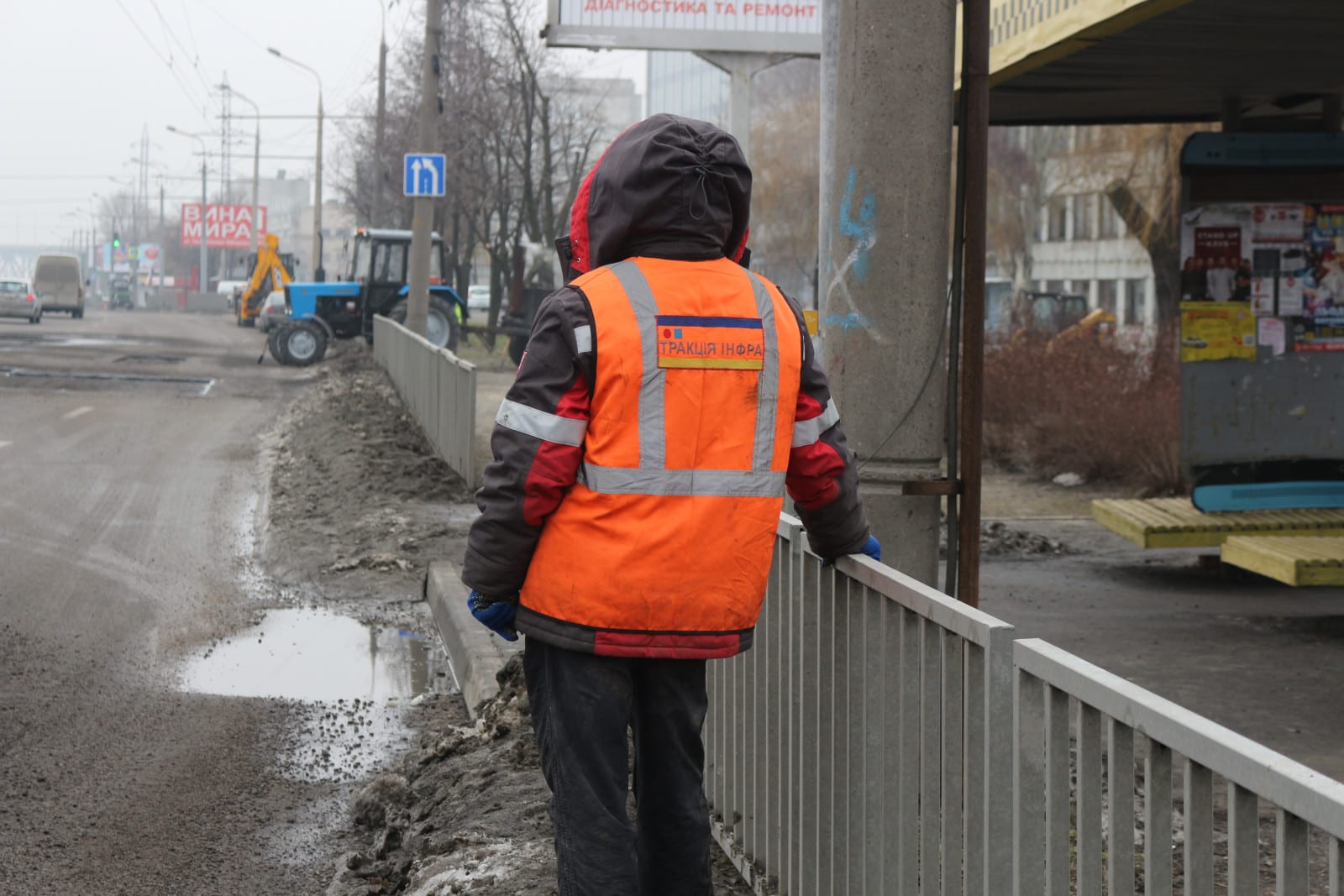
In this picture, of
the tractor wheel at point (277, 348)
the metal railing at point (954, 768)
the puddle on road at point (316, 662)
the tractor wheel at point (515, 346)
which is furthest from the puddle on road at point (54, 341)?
the metal railing at point (954, 768)

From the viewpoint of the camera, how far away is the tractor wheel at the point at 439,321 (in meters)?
31.5

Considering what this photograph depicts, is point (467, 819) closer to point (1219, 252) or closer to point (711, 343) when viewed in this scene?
point (711, 343)

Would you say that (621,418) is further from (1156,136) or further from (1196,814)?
(1156,136)

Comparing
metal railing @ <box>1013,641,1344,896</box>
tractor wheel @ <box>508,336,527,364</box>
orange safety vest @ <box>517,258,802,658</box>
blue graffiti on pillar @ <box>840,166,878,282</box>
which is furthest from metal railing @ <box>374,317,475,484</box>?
tractor wheel @ <box>508,336,527,364</box>

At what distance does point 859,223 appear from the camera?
182 inches

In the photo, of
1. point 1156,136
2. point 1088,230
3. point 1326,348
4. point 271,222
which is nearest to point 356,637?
point 1326,348

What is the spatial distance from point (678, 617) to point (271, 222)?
192 meters

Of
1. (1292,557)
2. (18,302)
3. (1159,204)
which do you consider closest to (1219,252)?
(1292,557)

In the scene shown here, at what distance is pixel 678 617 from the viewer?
10.2 feet

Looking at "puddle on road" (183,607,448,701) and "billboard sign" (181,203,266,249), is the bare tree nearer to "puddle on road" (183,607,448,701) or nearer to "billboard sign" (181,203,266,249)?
"puddle on road" (183,607,448,701)

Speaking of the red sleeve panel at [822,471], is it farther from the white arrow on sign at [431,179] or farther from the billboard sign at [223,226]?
the billboard sign at [223,226]

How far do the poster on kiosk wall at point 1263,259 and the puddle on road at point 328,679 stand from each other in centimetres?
469

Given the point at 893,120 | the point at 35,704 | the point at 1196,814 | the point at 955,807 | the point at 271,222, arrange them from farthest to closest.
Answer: the point at 271,222
the point at 35,704
the point at 893,120
the point at 955,807
the point at 1196,814

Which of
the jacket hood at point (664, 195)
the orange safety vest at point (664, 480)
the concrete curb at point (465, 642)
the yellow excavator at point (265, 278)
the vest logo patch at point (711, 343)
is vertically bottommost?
the concrete curb at point (465, 642)
